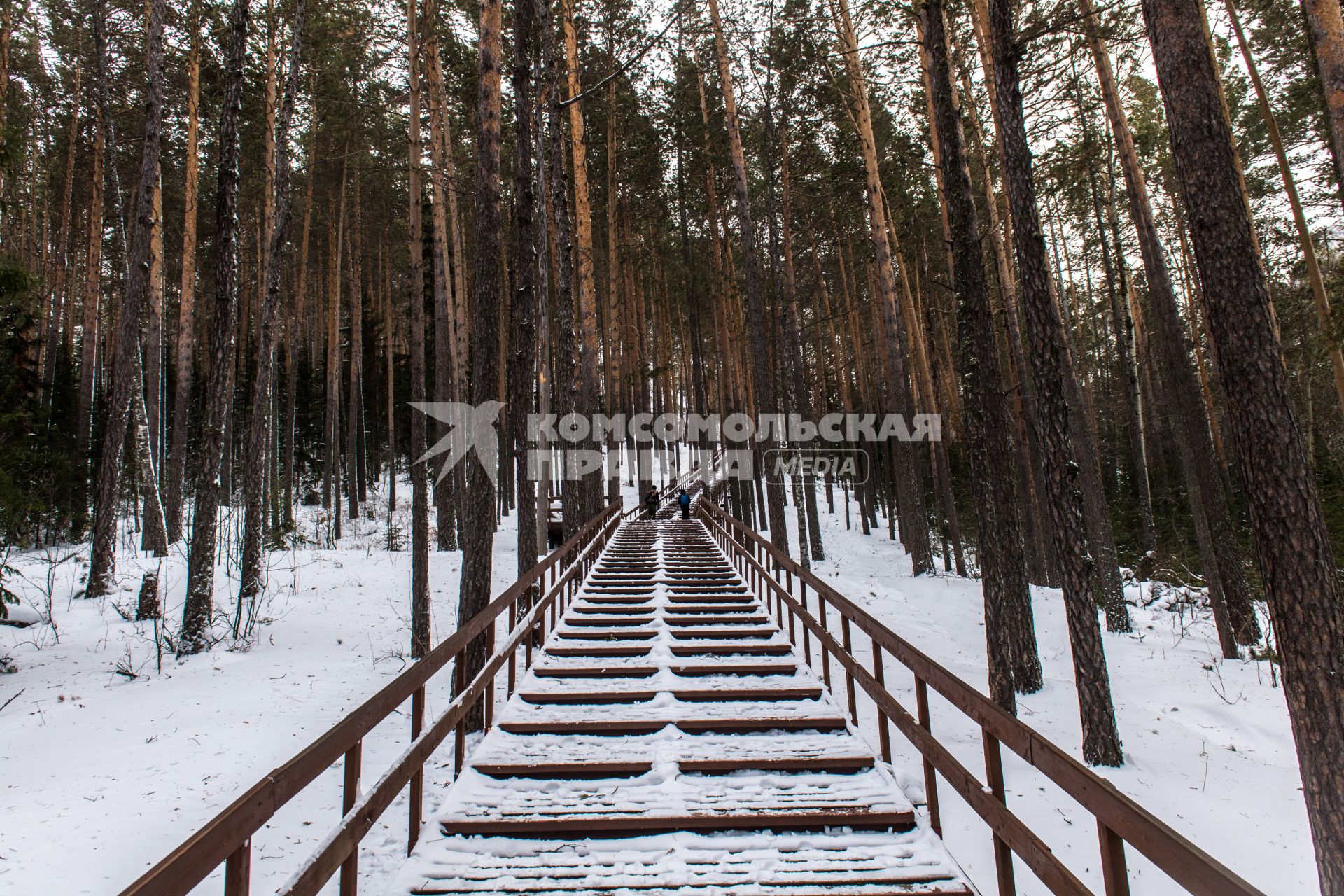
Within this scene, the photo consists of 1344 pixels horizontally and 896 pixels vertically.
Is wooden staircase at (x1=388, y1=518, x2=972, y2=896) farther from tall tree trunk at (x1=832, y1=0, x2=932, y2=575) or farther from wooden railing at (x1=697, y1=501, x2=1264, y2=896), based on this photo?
tall tree trunk at (x1=832, y1=0, x2=932, y2=575)

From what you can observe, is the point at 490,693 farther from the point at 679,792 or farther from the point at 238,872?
the point at 238,872

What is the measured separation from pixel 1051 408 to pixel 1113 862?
16.2 feet

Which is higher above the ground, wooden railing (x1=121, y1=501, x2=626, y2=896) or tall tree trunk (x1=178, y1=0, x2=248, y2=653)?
tall tree trunk (x1=178, y1=0, x2=248, y2=653)

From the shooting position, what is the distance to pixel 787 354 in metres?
18.5

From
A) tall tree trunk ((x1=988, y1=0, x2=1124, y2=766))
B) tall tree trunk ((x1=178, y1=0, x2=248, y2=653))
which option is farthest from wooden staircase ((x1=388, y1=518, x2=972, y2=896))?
tall tree trunk ((x1=178, y1=0, x2=248, y2=653))

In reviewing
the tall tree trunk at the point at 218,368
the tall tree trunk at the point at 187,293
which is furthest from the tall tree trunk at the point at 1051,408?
the tall tree trunk at the point at 187,293

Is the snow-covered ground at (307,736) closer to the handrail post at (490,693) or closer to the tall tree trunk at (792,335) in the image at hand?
the handrail post at (490,693)

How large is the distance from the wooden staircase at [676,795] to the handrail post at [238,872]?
4.61 ft

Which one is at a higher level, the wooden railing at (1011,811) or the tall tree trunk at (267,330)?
the tall tree trunk at (267,330)

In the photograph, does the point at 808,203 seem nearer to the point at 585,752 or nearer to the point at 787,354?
the point at 787,354

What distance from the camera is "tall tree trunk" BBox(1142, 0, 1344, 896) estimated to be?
3.38 m

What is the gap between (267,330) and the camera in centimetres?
1026

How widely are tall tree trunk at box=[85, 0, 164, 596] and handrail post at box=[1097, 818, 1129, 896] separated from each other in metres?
12.3

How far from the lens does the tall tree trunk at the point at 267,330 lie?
9203mm
